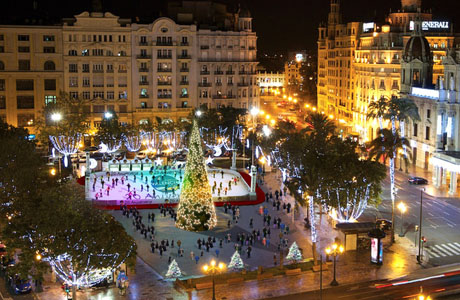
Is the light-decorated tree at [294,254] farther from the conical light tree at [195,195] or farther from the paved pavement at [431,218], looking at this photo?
the conical light tree at [195,195]

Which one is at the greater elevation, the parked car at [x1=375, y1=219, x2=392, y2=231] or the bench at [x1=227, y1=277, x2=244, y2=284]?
the parked car at [x1=375, y1=219, x2=392, y2=231]

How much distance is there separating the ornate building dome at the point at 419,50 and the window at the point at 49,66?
66.5m

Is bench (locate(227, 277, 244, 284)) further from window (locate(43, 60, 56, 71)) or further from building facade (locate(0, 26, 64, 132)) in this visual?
window (locate(43, 60, 56, 71))

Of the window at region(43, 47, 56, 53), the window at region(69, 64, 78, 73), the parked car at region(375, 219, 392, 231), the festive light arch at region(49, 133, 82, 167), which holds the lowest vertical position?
the parked car at region(375, 219, 392, 231)

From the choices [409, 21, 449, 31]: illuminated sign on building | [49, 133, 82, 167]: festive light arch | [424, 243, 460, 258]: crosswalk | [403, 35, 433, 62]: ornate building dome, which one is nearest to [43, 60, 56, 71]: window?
[49, 133, 82, 167]: festive light arch

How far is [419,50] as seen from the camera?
11206 cm

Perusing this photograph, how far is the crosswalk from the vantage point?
6650 centimetres

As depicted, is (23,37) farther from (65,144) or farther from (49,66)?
(65,144)

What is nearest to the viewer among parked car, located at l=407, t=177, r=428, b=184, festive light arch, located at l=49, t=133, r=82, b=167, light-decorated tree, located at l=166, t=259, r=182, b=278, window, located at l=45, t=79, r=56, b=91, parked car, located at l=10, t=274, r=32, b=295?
parked car, located at l=10, t=274, r=32, b=295

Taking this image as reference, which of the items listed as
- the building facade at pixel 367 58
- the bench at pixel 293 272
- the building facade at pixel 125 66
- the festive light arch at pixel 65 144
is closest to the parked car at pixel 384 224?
the bench at pixel 293 272

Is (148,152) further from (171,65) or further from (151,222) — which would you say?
(151,222)

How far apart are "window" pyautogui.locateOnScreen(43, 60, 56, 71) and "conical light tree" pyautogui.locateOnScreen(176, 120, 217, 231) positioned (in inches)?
2564

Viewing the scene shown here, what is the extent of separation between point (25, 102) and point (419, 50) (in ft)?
241

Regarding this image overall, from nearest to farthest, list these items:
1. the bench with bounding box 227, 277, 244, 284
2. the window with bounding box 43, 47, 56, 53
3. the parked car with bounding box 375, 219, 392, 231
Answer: the bench with bounding box 227, 277, 244, 284 → the parked car with bounding box 375, 219, 392, 231 → the window with bounding box 43, 47, 56, 53
